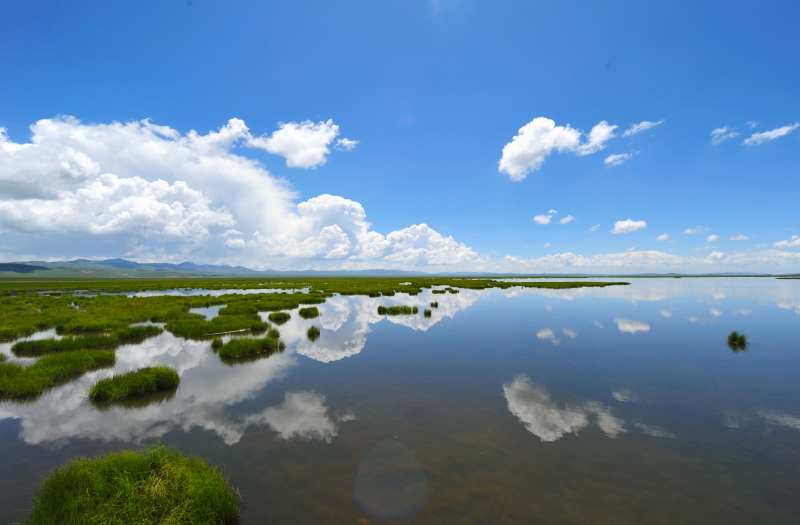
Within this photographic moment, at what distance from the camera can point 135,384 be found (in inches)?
470

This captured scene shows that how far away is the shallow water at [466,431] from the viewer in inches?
252

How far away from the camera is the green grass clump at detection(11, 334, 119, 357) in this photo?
58.6ft

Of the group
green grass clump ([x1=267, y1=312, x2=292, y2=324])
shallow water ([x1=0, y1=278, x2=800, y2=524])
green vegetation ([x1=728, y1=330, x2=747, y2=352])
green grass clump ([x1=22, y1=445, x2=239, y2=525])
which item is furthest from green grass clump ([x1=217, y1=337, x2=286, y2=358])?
green vegetation ([x1=728, y1=330, x2=747, y2=352])

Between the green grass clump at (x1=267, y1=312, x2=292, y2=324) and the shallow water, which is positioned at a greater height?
the green grass clump at (x1=267, y1=312, x2=292, y2=324)

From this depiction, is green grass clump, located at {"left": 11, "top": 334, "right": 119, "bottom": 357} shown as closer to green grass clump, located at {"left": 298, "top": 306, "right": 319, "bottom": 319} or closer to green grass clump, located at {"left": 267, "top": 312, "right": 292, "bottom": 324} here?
green grass clump, located at {"left": 267, "top": 312, "right": 292, "bottom": 324}

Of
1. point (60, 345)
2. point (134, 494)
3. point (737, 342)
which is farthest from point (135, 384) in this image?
point (737, 342)

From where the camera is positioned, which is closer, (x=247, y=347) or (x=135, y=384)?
(x=135, y=384)

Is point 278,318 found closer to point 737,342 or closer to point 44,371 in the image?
point 44,371

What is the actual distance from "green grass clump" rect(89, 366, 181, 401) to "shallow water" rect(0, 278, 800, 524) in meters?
0.62

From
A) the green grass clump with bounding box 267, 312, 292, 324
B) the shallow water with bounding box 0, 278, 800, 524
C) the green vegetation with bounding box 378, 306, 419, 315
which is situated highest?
the green vegetation with bounding box 378, 306, 419, 315

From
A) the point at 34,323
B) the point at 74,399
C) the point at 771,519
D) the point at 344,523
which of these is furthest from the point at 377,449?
the point at 34,323

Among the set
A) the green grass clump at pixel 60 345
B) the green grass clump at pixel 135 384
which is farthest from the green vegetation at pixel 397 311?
the green grass clump at pixel 135 384

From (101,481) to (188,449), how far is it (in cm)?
246

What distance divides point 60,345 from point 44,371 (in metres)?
7.35
